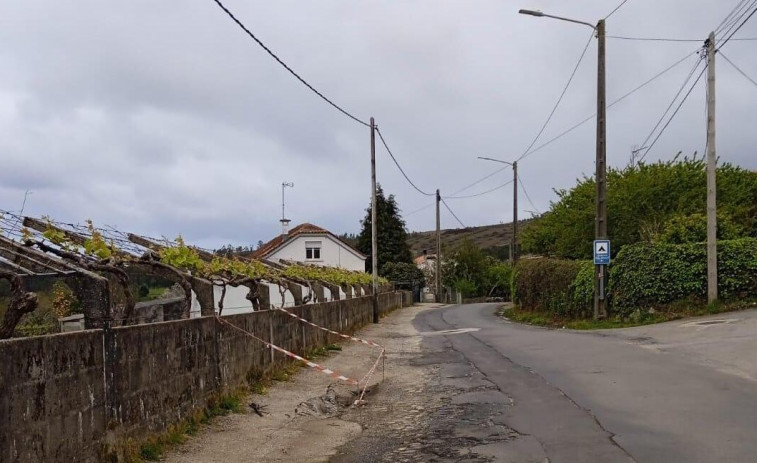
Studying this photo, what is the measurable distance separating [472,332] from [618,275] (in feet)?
16.7

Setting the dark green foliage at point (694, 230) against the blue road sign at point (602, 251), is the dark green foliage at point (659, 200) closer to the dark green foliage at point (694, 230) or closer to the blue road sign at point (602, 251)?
the dark green foliage at point (694, 230)

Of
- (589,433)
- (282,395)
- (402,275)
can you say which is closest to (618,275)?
(282,395)

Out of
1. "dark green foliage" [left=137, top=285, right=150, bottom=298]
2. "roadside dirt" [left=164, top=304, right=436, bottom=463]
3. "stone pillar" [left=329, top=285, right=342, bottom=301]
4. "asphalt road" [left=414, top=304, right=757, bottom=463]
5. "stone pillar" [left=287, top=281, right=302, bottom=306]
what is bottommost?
"roadside dirt" [left=164, top=304, right=436, bottom=463]

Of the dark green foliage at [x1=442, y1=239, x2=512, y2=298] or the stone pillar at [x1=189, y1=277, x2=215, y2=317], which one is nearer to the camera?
the stone pillar at [x1=189, y1=277, x2=215, y2=317]

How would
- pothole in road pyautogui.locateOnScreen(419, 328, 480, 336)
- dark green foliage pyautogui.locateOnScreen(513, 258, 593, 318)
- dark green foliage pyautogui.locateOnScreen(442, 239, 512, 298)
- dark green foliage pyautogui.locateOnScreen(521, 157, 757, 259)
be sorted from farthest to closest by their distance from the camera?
dark green foliage pyautogui.locateOnScreen(442, 239, 512, 298)
dark green foliage pyautogui.locateOnScreen(521, 157, 757, 259)
dark green foliage pyautogui.locateOnScreen(513, 258, 593, 318)
pothole in road pyautogui.locateOnScreen(419, 328, 480, 336)

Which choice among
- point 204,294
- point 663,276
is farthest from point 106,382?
point 663,276

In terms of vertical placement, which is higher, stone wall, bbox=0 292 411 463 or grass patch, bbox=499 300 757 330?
stone wall, bbox=0 292 411 463

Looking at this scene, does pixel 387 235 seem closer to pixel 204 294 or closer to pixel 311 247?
pixel 311 247

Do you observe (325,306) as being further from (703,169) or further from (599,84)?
(703,169)

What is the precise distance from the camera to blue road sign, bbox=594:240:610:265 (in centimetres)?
2298

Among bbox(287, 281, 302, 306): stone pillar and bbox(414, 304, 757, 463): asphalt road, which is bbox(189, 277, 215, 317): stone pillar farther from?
bbox(287, 281, 302, 306): stone pillar

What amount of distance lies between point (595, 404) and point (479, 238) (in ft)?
409

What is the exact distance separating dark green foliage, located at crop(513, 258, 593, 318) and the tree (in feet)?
139

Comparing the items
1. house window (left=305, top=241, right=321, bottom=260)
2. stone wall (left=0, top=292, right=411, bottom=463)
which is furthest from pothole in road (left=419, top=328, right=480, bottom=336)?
house window (left=305, top=241, right=321, bottom=260)
